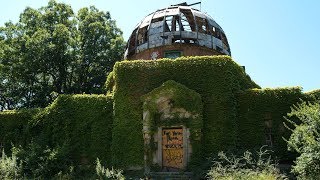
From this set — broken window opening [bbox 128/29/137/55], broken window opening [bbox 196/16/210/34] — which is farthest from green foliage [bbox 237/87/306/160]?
broken window opening [bbox 128/29/137/55]

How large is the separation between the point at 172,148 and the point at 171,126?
3.27 ft

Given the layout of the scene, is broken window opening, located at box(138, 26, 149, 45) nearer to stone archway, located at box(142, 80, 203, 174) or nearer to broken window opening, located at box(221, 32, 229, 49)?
broken window opening, located at box(221, 32, 229, 49)

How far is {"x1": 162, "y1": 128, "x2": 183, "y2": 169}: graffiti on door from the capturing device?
57.5 feet

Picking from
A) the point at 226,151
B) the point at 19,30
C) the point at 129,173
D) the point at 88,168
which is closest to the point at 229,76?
the point at 226,151

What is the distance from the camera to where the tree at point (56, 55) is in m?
29.5

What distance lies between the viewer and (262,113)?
1831 cm

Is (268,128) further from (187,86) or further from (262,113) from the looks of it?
(187,86)

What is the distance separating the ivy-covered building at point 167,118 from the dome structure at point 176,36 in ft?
14.0

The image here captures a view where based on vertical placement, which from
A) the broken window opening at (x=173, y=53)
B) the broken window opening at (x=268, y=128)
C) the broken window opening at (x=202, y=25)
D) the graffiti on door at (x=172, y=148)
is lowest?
the graffiti on door at (x=172, y=148)

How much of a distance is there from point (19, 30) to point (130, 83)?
1637 centimetres

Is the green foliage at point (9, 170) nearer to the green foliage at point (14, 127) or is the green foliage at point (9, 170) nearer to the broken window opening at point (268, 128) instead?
Answer: the green foliage at point (14, 127)

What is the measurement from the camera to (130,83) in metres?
18.6

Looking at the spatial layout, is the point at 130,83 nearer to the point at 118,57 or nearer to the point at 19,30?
the point at 118,57

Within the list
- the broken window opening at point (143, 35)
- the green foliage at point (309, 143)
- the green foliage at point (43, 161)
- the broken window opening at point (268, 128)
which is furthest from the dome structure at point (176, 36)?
the green foliage at point (309, 143)
